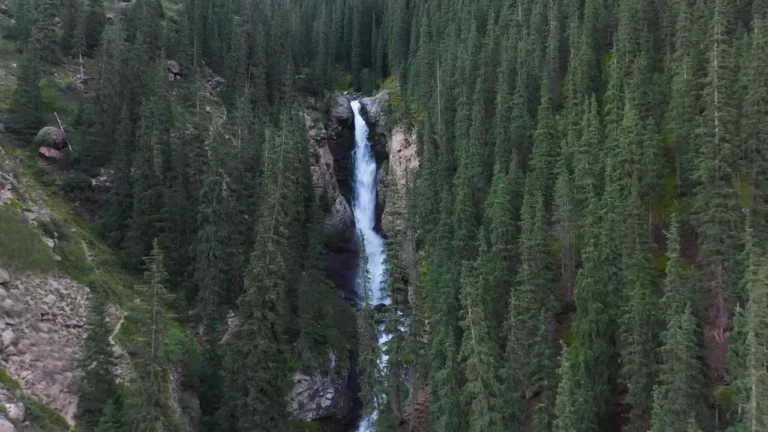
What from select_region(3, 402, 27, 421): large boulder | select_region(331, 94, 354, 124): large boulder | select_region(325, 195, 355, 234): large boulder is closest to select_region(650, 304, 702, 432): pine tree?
select_region(3, 402, 27, 421): large boulder

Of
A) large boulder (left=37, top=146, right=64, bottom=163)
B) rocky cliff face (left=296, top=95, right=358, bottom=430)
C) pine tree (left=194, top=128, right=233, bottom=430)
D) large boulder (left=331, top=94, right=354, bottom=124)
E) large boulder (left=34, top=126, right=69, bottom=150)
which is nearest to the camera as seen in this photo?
pine tree (left=194, top=128, right=233, bottom=430)

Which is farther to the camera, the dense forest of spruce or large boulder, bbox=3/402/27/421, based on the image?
the dense forest of spruce

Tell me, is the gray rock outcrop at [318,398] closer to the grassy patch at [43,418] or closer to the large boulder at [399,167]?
the grassy patch at [43,418]

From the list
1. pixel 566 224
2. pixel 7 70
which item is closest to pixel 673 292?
pixel 566 224

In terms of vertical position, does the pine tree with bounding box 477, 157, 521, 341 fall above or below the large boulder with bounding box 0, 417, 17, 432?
above

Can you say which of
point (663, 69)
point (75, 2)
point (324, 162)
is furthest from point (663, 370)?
point (75, 2)

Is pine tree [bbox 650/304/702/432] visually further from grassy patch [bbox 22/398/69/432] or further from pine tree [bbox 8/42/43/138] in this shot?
pine tree [bbox 8/42/43/138]

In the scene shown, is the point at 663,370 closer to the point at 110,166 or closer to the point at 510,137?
the point at 510,137
